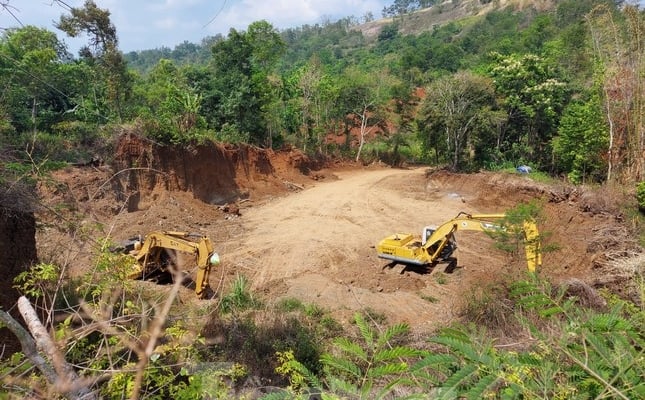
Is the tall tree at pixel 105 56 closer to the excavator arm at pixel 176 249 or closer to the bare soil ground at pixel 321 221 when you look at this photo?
the bare soil ground at pixel 321 221

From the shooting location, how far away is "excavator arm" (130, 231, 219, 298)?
9.34m

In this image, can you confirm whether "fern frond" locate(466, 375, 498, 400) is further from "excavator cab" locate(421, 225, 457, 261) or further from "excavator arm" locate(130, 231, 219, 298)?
"excavator cab" locate(421, 225, 457, 261)

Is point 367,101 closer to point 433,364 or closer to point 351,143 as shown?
point 351,143

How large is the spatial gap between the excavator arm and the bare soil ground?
0.53 metres

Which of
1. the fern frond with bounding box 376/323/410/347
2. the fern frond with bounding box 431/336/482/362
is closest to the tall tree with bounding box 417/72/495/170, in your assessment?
the fern frond with bounding box 376/323/410/347

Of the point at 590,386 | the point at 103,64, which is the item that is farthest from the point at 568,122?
the point at 103,64

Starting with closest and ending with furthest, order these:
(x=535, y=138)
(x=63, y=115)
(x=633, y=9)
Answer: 1. (x=633, y=9)
2. (x=63, y=115)
3. (x=535, y=138)

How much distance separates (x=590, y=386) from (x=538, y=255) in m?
7.79

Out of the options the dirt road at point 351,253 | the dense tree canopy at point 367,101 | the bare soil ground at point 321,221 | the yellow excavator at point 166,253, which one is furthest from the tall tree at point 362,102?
the yellow excavator at point 166,253

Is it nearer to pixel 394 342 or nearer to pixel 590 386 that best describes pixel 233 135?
pixel 394 342

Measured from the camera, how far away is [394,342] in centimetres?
716

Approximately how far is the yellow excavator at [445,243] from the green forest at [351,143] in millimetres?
1423

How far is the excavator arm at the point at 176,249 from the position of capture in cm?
934

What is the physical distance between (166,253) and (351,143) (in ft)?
85.6
